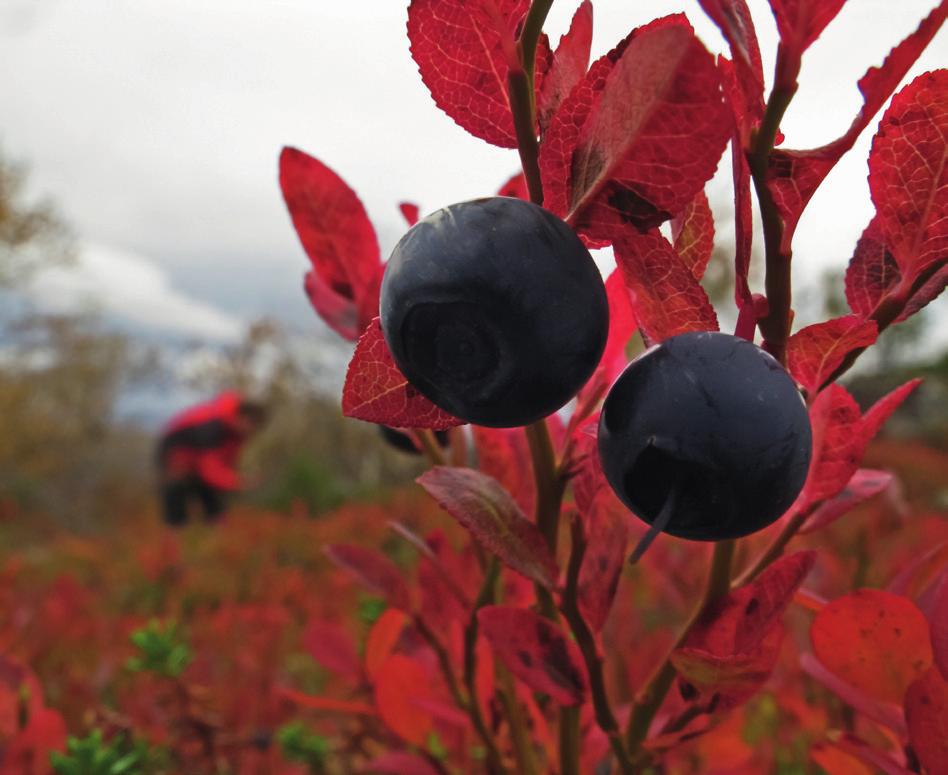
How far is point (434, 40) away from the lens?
354mm

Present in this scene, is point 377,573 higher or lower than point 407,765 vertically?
higher

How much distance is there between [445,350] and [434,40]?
15 cm

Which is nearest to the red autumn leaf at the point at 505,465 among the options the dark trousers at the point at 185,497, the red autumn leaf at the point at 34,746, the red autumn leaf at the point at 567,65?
the red autumn leaf at the point at 567,65

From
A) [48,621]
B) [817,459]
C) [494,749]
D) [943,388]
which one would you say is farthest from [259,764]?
[943,388]

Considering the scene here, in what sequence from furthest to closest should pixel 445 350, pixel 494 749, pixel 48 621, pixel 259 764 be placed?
pixel 48 621
pixel 259 764
pixel 494 749
pixel 445 350

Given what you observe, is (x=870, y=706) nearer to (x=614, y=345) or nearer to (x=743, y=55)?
(x=614, y=345)

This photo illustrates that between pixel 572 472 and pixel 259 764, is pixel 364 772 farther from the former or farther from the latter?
pixel 572 472

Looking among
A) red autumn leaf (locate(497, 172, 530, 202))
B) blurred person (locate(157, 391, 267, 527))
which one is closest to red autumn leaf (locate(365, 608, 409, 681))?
red autumn leaf (locate(497, 172, 530, 202))

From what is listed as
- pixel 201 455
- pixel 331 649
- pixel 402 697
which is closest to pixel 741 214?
pixel 402 697

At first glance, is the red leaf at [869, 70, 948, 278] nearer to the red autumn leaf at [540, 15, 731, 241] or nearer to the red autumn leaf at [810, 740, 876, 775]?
the red autumn leaf at [540, 15, 731, 241]

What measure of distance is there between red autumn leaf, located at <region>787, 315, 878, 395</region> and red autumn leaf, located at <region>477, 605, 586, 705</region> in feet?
0.61

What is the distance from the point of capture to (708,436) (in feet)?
1.01

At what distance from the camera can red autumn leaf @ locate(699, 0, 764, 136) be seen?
30 cm

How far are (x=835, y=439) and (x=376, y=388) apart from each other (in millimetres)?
242
